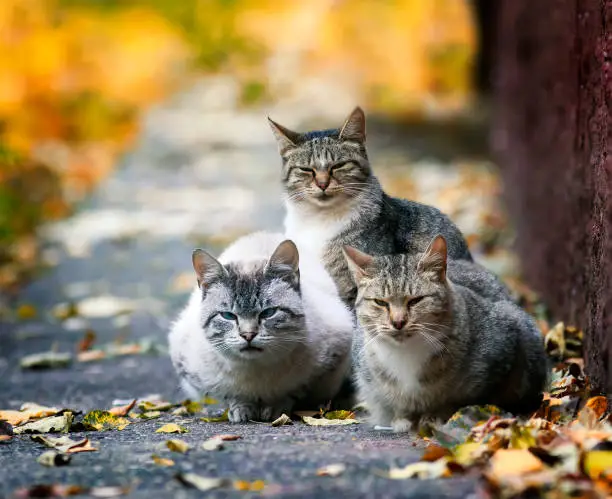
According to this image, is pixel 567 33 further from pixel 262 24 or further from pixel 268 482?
pixel 262 24

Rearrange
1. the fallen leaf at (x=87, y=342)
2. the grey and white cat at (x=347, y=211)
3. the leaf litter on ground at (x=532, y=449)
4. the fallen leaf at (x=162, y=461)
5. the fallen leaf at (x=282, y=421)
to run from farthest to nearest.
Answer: the fallen leaf at (x=87, y=342), the grey and white cat at (x=347, y=211), the fallen leaf at (x=282, y=421), the fallen leaf at (x=162, y=461), the leaf litter on ground at (x=532, y=449)

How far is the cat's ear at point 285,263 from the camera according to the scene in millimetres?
5113

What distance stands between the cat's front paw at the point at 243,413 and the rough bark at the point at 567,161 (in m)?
1.64

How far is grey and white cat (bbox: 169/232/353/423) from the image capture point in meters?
4.96

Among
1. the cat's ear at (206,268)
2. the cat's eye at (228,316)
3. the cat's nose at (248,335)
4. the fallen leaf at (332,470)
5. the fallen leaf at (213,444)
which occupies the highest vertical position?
the cat's ear at (206,268)

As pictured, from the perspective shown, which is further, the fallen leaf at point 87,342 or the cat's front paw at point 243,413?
the fallen leaf at point 87,342

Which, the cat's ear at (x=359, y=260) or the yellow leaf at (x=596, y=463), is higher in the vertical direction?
the cat's ear at (x=359, y=260)

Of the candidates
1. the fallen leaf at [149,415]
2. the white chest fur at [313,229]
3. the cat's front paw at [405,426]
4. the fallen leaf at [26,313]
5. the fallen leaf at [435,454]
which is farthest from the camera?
the fallen leaf at [26,313]

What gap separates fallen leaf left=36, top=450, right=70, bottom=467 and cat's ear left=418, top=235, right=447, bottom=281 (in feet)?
5.50

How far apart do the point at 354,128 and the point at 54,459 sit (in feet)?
8.77

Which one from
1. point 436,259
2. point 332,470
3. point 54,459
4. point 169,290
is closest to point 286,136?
point 436,259

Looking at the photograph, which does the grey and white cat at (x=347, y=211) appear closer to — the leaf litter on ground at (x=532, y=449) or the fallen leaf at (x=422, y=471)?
the leaf litter on ground at (x=532, y=449)

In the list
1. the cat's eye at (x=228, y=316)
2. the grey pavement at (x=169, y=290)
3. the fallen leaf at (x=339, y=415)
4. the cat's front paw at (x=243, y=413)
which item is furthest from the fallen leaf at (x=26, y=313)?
the fallen leaf at (x=339, y=415)

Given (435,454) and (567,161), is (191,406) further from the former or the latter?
(567,161)
